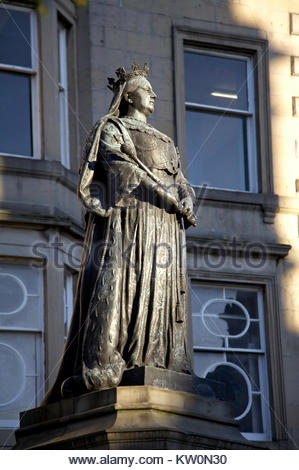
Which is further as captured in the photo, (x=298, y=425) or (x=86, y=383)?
(x=298, y=425)

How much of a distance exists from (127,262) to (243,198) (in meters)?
8.69

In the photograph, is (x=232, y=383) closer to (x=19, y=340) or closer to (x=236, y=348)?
(x=236, y=348)

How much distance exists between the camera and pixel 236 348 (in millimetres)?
18062

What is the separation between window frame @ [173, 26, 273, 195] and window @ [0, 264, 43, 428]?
3.38m

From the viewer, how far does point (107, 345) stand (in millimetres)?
9781

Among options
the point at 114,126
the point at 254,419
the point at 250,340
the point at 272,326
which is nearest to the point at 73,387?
the point at 114,126

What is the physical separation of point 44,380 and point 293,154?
5.93 meters

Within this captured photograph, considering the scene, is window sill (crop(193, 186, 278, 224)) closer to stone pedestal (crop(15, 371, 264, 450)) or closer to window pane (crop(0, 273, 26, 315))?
window pane (crop(0, 273, 26, 315))

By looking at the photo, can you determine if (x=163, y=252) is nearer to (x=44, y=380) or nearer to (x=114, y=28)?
(x=44, y=380)

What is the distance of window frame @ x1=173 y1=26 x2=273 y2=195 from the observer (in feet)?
61.0

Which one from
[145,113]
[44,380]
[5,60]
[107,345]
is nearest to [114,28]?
[5,60]

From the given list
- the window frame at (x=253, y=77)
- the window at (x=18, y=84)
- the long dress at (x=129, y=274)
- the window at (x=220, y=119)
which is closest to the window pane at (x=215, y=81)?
the window at (x=220, y=119)

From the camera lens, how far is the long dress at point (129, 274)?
9883 millimetres

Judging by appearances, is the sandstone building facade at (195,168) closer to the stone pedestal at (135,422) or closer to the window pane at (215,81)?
the window pane at (215,81)
